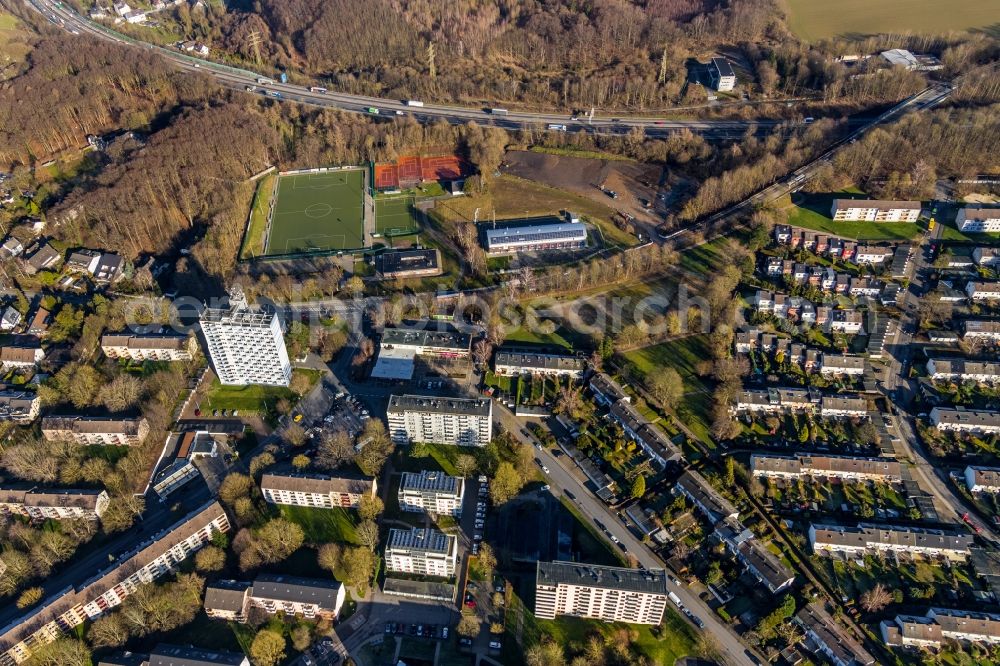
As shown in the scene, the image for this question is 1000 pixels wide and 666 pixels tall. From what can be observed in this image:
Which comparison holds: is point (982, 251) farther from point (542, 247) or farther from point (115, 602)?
point (115, 602)

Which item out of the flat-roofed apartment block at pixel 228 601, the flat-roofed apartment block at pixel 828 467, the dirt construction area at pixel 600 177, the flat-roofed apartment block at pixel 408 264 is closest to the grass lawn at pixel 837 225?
the dirt construction area at pixel 600 177

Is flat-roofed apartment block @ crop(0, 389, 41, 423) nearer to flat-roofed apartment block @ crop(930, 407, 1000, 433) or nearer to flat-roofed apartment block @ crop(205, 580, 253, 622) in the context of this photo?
flat-roofed apartment block @ crop(205, 580, 253, 622)

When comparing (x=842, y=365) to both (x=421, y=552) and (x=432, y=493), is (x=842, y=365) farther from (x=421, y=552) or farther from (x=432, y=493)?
(x=421, y=552)

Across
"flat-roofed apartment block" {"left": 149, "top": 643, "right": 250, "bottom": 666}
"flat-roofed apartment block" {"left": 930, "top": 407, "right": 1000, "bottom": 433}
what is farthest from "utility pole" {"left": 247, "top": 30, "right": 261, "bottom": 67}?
"flat-roofed apartment block" {"left": 930, "top": 407, "right": 1000, "bottom": 433}

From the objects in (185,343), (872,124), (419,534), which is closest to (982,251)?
(872,124)

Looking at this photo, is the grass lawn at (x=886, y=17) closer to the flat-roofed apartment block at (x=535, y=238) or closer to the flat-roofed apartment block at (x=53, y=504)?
the flat-roofed apartment block at (x=535, y=238)

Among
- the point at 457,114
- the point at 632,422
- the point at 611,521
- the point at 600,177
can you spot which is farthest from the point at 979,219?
the point at 457,114
